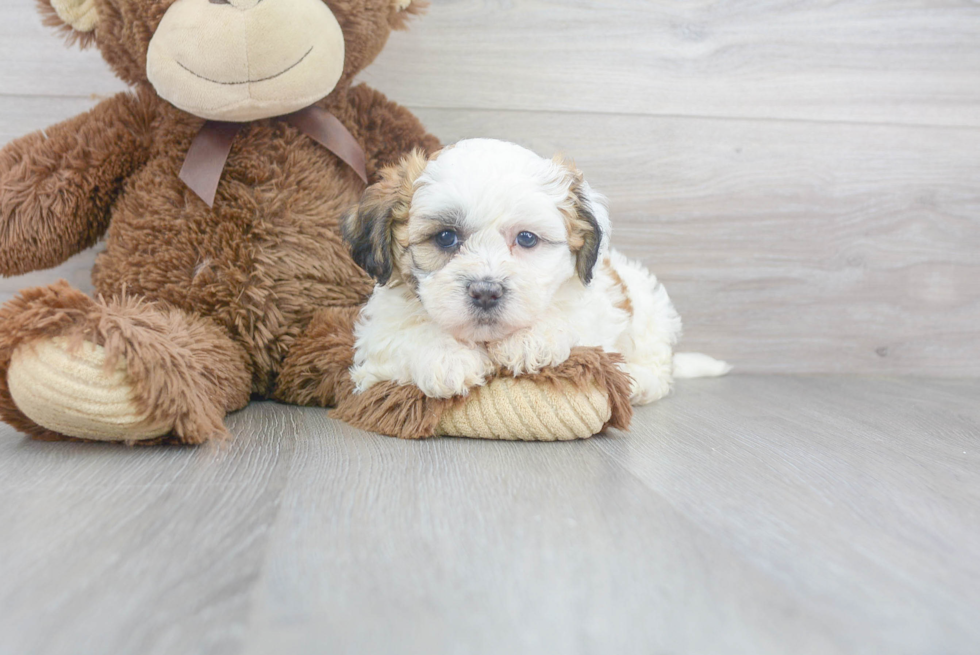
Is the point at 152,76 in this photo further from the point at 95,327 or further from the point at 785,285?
the point at 785,285

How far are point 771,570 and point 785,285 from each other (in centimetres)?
152

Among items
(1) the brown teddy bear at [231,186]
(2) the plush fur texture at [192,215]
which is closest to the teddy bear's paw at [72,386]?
(1) the brown teddy bear at [231,186]

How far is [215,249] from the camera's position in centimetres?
154

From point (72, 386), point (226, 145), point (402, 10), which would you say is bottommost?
point (72, 386)

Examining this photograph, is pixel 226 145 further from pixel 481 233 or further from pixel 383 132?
pixel 481 233

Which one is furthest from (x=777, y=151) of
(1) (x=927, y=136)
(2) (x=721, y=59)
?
(1) (x=927, y=136)

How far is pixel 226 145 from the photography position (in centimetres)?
158

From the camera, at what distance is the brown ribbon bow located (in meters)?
1.55

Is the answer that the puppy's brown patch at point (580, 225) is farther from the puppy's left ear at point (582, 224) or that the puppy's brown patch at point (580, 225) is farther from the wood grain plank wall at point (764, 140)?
the wood grain plank wall at point (764, 140)

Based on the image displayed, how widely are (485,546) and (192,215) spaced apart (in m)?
1.04

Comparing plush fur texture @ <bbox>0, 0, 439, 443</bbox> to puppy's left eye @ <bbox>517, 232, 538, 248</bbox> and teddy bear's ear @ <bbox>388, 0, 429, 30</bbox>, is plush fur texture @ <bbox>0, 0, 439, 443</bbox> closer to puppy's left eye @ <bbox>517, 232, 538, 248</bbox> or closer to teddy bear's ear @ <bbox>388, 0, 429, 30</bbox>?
teddy bear's ear @ <bbox>388, 0, 429, 30</bbox>

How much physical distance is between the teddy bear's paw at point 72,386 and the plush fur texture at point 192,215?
26cm

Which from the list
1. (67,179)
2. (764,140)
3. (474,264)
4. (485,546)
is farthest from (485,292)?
(764,140)

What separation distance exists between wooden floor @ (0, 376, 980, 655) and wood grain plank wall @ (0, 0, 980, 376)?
869 millimetres
